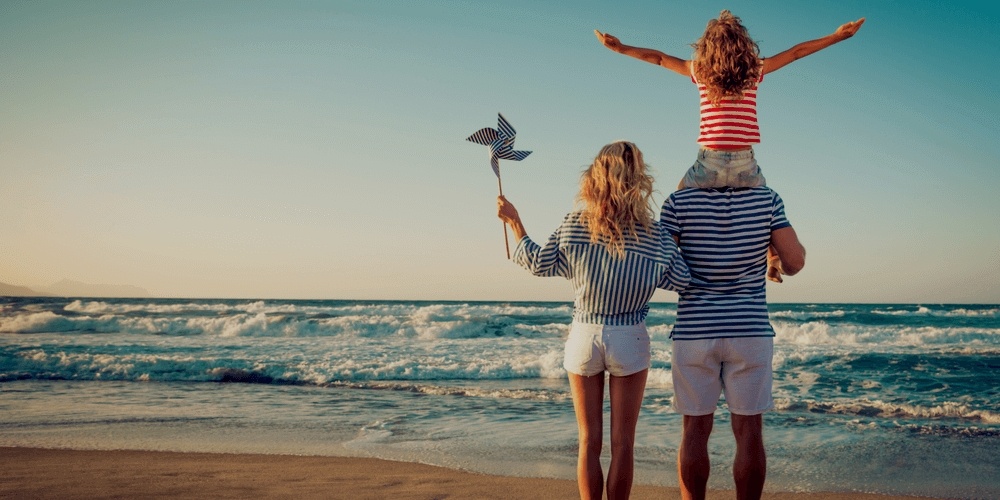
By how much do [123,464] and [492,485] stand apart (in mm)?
2862

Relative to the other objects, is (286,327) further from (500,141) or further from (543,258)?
(543,258)

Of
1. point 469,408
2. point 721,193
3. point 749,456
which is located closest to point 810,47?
point 721,193

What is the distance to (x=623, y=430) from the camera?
3.15 m

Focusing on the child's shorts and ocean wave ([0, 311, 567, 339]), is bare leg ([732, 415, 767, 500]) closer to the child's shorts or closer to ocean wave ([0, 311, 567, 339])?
the child's shorts

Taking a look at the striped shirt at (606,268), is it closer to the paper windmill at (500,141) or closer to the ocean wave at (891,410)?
the paper windmill at (500,141)

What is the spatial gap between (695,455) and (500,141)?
178cm

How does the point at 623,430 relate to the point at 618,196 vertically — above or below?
below

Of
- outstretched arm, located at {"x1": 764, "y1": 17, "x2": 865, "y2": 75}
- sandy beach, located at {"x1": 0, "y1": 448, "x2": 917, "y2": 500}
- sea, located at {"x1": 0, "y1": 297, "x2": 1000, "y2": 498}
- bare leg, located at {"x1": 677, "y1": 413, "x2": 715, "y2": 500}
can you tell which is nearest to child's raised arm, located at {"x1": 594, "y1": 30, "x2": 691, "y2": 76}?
outstretched arm, located at {"x1": 764, "y1": 17, "x2": 865, "y2": 75}

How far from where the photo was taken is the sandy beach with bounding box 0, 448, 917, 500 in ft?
15.7

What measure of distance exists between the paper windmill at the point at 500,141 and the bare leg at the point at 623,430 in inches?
50.1

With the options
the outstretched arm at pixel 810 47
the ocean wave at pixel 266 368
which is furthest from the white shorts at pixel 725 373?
the ocean wave at pixel 266 368

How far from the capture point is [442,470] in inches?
218

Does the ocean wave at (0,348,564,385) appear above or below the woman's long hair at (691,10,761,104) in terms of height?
below

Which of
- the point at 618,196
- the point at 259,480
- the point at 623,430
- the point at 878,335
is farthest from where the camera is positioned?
the point at 878,335
